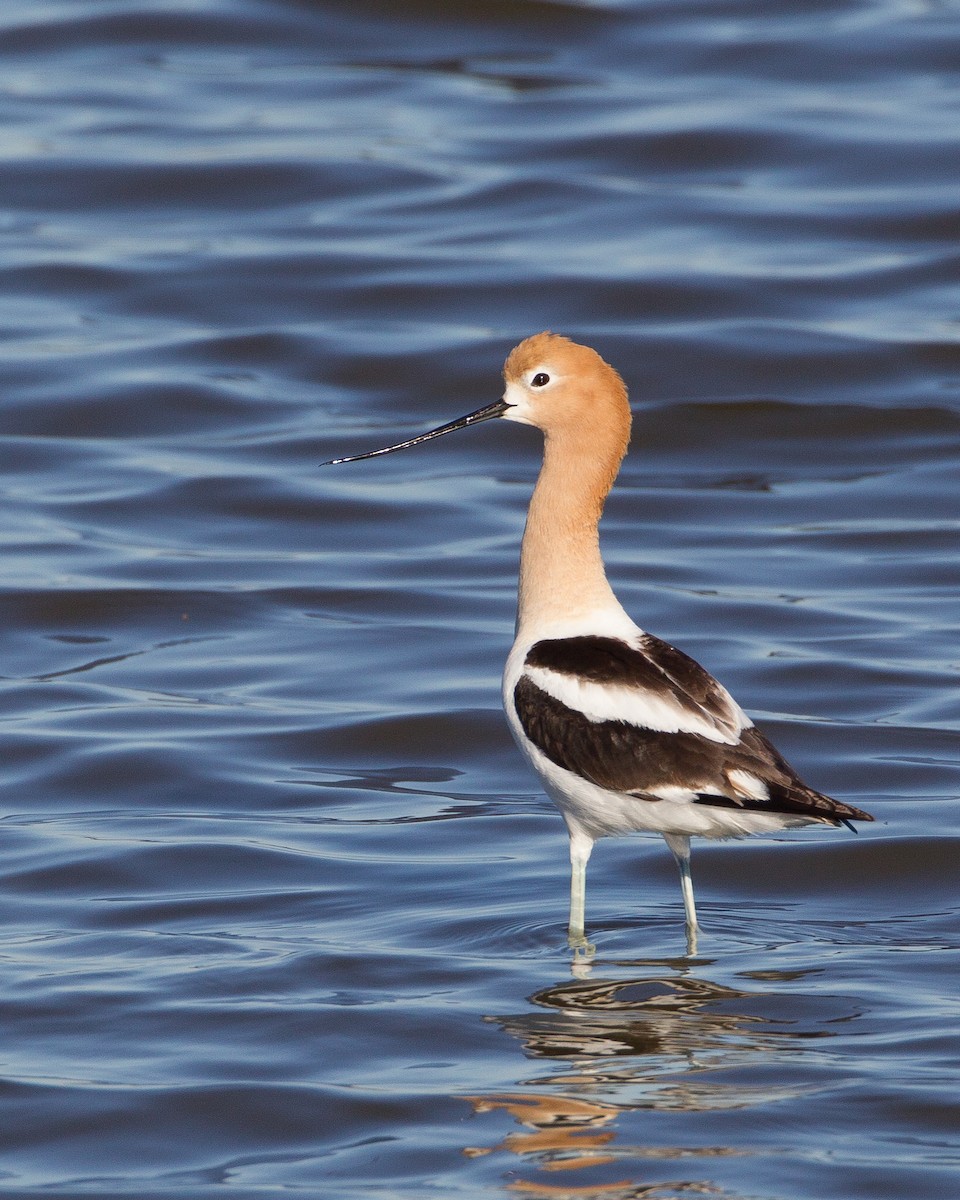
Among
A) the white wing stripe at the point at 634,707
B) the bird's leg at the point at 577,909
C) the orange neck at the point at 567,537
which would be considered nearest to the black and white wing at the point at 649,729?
the white wing stripe at the point at 634,707

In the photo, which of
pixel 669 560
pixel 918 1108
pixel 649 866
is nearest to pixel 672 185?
pixel 669 560

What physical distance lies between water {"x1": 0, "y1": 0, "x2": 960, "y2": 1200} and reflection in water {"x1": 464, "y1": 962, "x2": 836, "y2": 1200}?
0.07ft

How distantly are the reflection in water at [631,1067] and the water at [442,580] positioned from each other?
0.02 meters

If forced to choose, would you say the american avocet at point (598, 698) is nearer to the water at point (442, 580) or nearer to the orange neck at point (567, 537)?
the orange neck at point (567, 537)

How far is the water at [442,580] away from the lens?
6.25 m

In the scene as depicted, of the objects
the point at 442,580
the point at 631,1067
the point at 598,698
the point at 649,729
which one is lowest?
the point at 631,1067

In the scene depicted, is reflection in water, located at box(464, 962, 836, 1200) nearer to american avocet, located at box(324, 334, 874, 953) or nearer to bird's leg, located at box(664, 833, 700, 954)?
bird's leg, located at box(664, 833, 700, 954)

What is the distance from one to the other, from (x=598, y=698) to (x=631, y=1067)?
1.31 meters

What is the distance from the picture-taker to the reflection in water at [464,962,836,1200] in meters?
5.75

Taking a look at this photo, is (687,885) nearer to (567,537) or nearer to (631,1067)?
(631,1067)

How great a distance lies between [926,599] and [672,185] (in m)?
8.13

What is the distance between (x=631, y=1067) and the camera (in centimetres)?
637

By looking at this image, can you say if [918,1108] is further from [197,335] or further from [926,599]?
[197,335]

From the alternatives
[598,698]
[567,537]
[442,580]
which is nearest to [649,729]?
[598,698]
